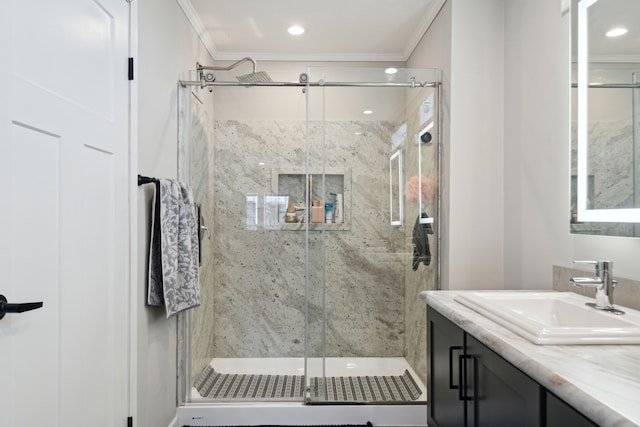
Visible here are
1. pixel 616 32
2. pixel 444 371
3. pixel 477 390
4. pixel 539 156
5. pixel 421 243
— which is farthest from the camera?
pixel 421 243

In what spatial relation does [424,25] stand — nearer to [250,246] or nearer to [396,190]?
[396,190]

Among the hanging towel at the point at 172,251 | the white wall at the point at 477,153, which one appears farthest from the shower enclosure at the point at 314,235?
the hanging towel at the point at 172,251

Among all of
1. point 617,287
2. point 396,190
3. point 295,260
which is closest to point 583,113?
point 617,287

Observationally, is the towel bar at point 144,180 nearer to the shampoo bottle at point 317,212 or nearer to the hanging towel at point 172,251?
the hanging towel at point 172,251

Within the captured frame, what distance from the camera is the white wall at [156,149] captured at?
1.92 metres

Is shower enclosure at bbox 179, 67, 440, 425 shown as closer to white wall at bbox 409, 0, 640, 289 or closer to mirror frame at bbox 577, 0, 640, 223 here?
white wall at bbox 409, 0, 640, 289

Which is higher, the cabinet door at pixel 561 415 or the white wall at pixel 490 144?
the white wall at pixel 490 144

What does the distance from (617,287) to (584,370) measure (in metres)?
0.82

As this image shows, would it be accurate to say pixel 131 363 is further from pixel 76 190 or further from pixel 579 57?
pixel 579 57

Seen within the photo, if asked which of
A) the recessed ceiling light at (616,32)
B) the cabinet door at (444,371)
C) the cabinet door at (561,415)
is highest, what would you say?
the recessed ceiling light at (616,32)

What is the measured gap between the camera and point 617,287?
59.3 inches

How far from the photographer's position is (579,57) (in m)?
1.66

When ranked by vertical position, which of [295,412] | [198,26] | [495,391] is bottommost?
[295,412]

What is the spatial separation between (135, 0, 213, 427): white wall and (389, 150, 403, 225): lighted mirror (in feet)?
4.30
